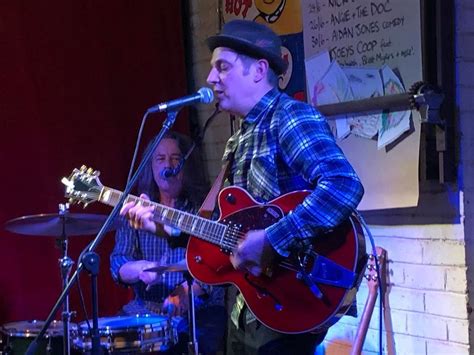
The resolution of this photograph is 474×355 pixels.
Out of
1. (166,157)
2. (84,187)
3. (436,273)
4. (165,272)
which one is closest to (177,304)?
(165,272)

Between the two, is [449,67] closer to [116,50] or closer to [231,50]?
[231,50]

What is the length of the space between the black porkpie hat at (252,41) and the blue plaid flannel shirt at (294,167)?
11 cm

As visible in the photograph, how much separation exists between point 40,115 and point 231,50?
5.13 feet

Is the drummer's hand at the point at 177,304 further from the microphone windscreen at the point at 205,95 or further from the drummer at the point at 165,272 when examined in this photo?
the microphone windscreen at the point at 205,95

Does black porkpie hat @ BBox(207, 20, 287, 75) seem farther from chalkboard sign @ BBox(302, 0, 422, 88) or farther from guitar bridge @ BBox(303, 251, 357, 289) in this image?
guitar bridge @ BBox(303, 251, 357, 289)

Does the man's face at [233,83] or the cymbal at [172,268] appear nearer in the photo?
the man's face at [233,83]

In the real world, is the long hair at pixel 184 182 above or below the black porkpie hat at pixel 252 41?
below

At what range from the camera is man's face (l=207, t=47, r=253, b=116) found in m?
2.41

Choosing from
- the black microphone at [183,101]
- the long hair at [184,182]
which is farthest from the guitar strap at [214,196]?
the long hair at [184,182]

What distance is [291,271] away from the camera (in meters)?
2.25

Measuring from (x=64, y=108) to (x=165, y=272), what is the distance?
1.01 m

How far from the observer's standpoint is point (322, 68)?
311 cm

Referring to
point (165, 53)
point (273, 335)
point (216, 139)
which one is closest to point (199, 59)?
point (165, 53)

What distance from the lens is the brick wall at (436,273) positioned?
8.31ft
